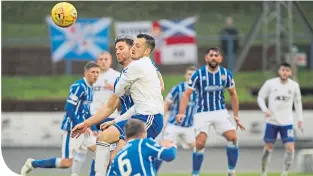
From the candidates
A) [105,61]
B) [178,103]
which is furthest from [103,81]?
[178,103]

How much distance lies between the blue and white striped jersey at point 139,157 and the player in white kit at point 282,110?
6.89 m

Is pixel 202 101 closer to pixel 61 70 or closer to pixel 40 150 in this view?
pixel 40 150

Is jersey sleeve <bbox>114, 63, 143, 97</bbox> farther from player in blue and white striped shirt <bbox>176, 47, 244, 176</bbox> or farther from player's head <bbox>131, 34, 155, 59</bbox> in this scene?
player in blue and white striped shirt <bbox>176, 47, 244, 176</bbox>

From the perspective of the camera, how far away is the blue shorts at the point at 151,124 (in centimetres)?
1142

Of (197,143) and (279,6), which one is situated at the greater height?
(279,6)

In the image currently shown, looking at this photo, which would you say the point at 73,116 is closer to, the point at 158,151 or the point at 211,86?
the point at 211,86

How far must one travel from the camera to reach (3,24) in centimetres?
2859

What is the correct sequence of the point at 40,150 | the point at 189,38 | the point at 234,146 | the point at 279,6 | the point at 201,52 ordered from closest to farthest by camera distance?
the point at 234,146 → the point at 40,150 → the point at 279,6 → the point at 189,38 → the point at 201,52

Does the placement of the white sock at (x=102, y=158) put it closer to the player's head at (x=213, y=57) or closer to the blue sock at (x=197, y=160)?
the blue sock at (x=197, y=160)

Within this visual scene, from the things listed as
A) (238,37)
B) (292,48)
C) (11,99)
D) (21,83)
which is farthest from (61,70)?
(292,48)

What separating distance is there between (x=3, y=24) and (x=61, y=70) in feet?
8.87

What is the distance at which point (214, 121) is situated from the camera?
14.7 m

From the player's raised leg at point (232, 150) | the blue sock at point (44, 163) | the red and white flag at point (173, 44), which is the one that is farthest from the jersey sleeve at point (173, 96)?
the red and white flag at point (173, 44)

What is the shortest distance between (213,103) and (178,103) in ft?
10.3
